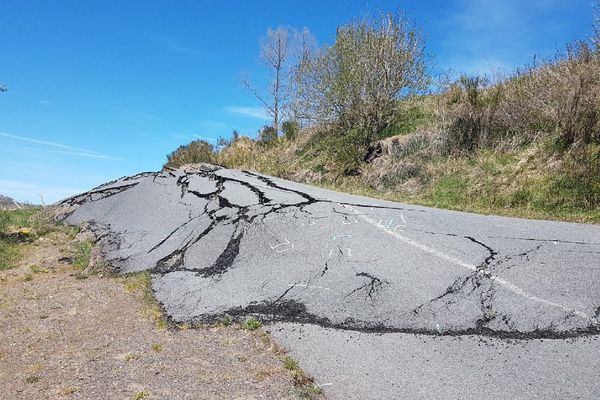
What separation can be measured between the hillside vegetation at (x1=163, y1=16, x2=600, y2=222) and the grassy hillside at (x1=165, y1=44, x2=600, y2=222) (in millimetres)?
31

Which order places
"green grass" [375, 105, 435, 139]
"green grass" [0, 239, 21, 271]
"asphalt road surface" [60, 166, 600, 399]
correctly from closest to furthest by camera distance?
"asphalt road surface" [60, 166, 600, 399] → "green grass" [0, 239, 21, 271] → "green grass" [375, 105, 435, 139]

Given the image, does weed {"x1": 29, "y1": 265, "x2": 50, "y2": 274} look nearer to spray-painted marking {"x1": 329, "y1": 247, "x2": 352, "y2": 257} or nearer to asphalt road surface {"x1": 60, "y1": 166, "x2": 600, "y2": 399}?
asphalt road surface {"x1": 60, "y1": 166, "x2": 600, "y2": 399}

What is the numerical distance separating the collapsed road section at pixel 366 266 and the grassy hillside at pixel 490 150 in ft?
9.20

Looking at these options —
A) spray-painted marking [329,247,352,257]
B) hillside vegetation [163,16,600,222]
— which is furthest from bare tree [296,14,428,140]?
spray-painted marking [329,247,352,257]

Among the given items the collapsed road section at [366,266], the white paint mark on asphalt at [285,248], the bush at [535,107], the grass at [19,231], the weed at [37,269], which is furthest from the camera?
the bush at [535,107]

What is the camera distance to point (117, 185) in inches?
625

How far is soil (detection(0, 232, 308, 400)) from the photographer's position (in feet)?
14.3

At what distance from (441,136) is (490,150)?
1808 mm

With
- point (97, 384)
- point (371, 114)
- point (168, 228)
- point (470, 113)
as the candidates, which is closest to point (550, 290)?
point (97, 384)

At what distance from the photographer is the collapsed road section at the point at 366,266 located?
5227 millimetres

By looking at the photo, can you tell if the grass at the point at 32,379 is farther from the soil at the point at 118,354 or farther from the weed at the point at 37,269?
the weed at the point at 37,269

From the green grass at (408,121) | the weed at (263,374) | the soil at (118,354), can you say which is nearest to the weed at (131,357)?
the soil at (118,354)

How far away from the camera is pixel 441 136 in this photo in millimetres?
14945

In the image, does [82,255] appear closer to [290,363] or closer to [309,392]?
[290,363]
